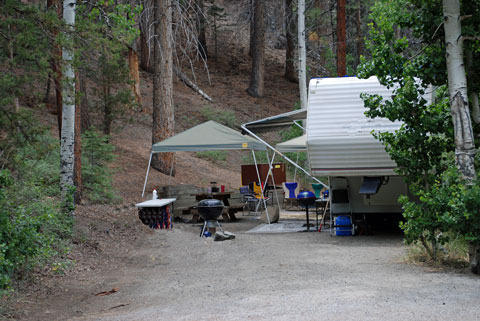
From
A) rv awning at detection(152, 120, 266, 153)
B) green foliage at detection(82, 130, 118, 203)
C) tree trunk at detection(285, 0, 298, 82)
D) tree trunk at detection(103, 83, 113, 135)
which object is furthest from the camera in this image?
tree trunk at detection(285, 0, 298, 82)

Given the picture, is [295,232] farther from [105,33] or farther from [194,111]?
[194,111]

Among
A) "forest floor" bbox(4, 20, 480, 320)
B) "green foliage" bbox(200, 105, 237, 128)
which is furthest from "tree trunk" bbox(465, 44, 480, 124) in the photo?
"green foliage" bbox(200, 105, 237, 128)

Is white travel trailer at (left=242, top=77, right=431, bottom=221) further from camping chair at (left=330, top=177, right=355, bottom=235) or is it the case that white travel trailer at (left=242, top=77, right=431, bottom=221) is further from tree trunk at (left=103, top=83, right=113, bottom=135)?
tree trunk at (left=103, top=83, right=113, bottom=135)

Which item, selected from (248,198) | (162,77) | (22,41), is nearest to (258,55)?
(162,77)

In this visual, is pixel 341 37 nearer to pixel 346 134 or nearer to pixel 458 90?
pixel 346 134

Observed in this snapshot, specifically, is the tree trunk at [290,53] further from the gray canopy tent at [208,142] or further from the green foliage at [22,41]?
the green foliage at [22,41]

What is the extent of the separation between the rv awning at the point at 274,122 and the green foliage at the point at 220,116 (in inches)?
492

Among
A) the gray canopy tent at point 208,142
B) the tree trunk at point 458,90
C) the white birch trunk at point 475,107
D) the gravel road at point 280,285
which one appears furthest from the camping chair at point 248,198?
the tree trunk at point 458,90

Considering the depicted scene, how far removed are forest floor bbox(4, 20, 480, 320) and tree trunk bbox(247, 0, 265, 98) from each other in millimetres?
19056

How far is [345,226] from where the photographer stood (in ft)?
39.8

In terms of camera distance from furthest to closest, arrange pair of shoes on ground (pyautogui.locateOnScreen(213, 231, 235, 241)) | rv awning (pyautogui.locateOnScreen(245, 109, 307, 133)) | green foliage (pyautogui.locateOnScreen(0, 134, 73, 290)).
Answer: rv awning (pyautogui.locateOnScreen(245, 109, 307, 133)) < pair of shoes on ground (pyautogui.locateOnScreen(213, 231, 235, 241)) < green foliage (pyautogui.locateOnScreen(0, 134, 73, 290))

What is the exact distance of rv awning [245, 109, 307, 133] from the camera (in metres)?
14.7

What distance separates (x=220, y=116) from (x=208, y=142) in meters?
13.6

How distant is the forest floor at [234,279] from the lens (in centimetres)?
573
